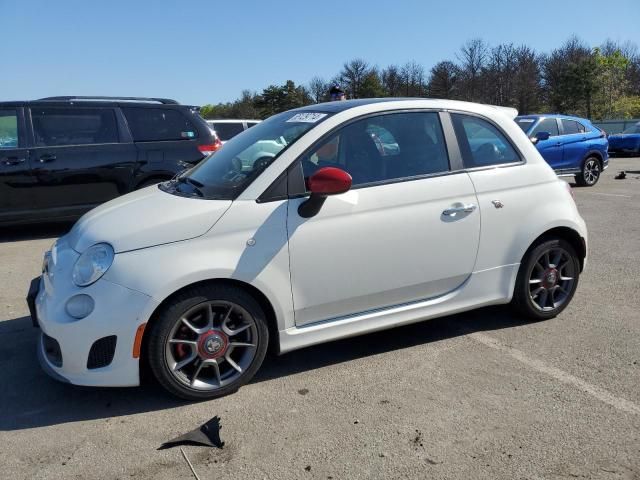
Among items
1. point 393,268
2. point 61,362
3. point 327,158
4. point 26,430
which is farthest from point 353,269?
point 26,430

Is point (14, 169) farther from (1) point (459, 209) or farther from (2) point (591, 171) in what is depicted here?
(2) point (591, 171)

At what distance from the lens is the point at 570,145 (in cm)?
1286

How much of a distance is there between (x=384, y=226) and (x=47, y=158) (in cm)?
588

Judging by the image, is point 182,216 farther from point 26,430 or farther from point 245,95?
point 245,95

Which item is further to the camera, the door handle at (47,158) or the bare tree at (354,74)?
the bare tree at (354,74)

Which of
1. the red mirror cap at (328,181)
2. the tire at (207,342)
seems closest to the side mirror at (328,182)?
the red mirror cap at (328,181)

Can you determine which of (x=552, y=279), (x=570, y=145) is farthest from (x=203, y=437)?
(x=570, y=145)

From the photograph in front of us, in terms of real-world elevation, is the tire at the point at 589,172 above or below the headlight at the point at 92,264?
below

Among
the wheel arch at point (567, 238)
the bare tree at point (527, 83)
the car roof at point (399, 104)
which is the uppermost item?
the bare tree at point (527, 83)

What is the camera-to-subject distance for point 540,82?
56.6 meters

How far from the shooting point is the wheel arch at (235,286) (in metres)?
3.11

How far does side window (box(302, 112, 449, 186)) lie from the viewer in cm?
362

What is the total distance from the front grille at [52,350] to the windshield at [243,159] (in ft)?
3.94

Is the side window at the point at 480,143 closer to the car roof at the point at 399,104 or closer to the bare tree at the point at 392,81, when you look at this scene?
the car roof at the point at 399,104
